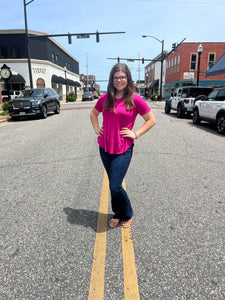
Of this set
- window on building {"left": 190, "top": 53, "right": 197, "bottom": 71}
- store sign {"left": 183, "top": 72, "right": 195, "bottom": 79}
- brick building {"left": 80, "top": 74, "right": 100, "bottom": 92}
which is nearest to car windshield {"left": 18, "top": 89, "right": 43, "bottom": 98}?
store sign {"left": 183, "top": 72, "right": 195, "bottom": 79}

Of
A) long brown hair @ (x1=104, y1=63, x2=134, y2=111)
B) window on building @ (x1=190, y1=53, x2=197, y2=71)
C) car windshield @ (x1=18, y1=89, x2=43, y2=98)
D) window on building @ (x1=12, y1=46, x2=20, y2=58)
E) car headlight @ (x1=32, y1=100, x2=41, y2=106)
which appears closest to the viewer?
Result: long brown hair @ (x1=104, y1=63, x2=134, y2=111)

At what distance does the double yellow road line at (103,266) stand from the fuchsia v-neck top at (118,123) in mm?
985

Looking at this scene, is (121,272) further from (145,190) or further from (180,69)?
(180,69)

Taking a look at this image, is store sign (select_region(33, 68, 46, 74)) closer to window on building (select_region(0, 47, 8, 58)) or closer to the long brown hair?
window on building (select_region(0, 47, 8, 58))

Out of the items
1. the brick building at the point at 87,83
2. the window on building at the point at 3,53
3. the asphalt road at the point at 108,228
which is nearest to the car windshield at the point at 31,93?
the asphalt road at the point at 108,228

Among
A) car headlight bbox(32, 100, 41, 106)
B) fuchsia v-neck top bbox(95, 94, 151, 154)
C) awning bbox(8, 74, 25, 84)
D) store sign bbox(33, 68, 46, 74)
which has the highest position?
store sign bbox(33, 68, 46, 74)

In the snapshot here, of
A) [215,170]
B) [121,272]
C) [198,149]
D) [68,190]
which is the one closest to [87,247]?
[121,272]

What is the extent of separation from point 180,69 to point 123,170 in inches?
1604

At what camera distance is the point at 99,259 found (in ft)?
8.14

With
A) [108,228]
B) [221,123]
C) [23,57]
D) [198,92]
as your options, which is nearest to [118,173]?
[108,228]

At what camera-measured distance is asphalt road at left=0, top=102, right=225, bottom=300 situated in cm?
217

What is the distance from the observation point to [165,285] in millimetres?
2137

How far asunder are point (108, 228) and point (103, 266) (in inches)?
27.9

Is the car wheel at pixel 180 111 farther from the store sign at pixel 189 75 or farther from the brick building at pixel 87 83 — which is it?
the brick building at pixel 87 83
